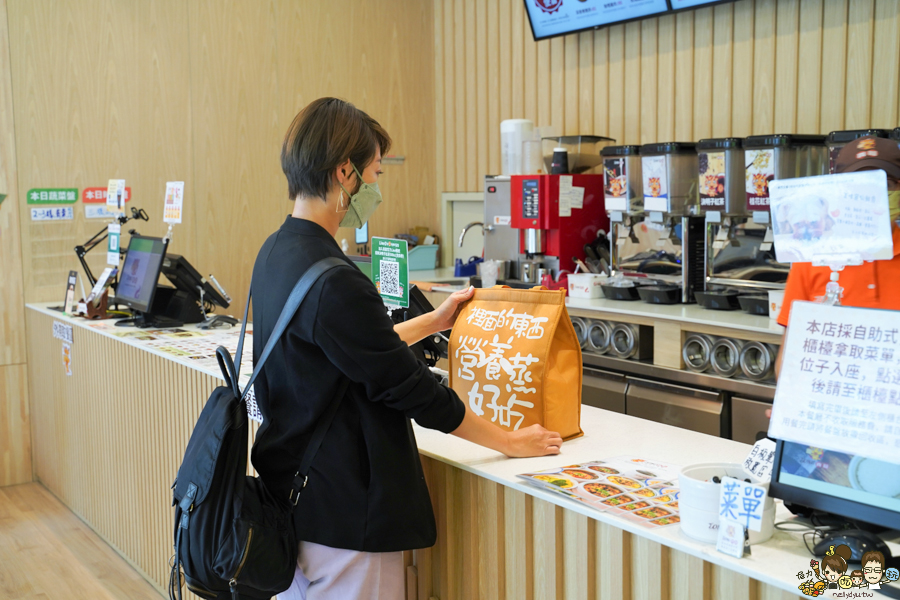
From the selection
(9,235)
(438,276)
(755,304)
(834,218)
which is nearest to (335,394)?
(834,218)

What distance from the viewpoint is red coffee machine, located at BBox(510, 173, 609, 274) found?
14.9 feet

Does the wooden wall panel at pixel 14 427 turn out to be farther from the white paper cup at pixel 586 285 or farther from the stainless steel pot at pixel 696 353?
the stainless steel pot at pixel 696 353

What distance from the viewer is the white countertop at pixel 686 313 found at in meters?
3.42

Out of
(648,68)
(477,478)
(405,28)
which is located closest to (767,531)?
(477,478)

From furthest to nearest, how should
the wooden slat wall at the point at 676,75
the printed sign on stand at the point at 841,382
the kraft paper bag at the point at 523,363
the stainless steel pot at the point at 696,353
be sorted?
the wooden slat wall at the point at 676,75 < the stainless steel pot at the point at 696,353 < the kraft paper bag at the point at 523,363 < the printed sign on stand at the point at 841,382

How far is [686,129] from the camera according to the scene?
455 cm

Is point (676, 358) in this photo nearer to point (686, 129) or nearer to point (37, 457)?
point (686, 129)

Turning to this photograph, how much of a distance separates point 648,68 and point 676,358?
6.18ft

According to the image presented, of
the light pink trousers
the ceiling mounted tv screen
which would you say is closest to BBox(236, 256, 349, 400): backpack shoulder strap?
the light pink trousers

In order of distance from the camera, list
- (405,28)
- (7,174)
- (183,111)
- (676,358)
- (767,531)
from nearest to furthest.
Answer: (767,531) → (676,358) → (7,174) → (183,111) → (405,28)

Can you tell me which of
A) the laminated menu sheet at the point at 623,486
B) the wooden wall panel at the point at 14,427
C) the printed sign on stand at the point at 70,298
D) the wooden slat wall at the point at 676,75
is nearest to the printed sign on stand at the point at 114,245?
the printed sign on stand at the point at 70,298

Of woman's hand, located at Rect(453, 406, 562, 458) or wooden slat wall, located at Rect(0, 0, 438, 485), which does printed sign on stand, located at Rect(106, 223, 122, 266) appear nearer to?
wooden slat wall, located at Rect(0, 0, 438, 485)

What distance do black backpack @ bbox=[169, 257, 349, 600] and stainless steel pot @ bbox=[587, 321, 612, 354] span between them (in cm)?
275

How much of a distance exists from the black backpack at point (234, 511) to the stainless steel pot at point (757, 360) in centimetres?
237
